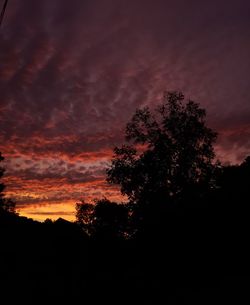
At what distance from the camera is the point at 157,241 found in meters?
29.7

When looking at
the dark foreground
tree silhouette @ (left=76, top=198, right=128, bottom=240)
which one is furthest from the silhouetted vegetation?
tree silhouette @ (left=76, top=198, right=128, bottom=240)

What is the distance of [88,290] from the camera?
1227 cm

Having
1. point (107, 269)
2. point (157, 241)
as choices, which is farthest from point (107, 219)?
point (107, 269)

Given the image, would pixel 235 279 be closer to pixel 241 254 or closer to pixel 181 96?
pixel 241 254

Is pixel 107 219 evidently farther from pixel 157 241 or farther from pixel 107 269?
pixel 107 269

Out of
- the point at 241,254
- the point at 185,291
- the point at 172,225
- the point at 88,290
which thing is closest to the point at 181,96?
the point at 172,225

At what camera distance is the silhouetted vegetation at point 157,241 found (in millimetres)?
11727

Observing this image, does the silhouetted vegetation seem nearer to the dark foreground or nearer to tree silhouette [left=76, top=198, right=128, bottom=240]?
the dark foreground

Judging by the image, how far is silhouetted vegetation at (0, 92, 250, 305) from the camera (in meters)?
11.7

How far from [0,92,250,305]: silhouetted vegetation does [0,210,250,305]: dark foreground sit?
0.13 ft

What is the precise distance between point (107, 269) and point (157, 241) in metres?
16.7

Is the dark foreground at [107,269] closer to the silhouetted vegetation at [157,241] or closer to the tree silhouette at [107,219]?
the silhouetted vegetation at [157,241]

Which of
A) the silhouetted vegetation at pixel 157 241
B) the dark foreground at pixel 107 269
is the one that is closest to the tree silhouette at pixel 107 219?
the silhouetted vegetation at pixel 157 241

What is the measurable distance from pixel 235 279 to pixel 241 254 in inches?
98.8
